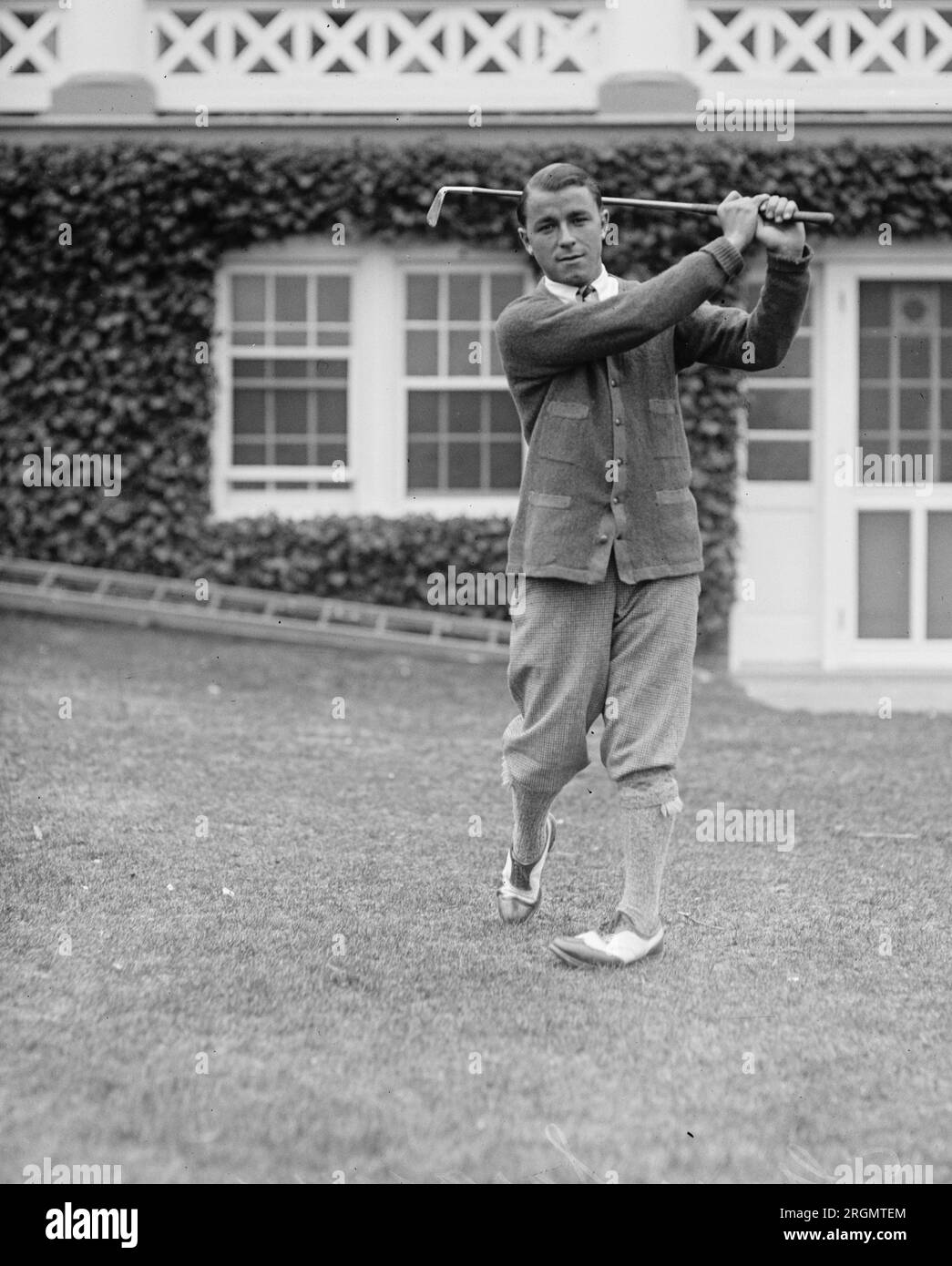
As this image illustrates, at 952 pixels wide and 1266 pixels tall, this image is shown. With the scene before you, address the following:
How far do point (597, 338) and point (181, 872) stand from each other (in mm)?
2106

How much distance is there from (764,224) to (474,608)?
24.4 ft

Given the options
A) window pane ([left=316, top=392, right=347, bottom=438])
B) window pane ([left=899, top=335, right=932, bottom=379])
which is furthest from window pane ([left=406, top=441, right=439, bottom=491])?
window pane ([left=899, top=335, right=932, bottom=379])

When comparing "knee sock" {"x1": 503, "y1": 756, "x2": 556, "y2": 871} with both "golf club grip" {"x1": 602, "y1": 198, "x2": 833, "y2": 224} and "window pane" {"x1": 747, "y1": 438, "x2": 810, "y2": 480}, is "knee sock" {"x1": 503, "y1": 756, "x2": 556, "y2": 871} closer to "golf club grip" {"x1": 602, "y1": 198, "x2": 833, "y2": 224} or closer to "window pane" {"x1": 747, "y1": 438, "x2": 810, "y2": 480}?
"golf club grip" {"x1": 602, "y1": 198, "x2": 833, "y2": 224}

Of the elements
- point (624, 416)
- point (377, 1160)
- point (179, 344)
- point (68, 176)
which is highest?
point (68, 176)

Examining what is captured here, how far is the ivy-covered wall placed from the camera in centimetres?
1080

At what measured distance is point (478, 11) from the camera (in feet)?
37.4

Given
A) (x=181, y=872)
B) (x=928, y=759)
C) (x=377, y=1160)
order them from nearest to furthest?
(x=377, y=1160) < (x=181, y=872) < (x=928, y=759)

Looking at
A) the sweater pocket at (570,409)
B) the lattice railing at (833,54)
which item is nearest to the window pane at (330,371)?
the lattice railing at (833,54)

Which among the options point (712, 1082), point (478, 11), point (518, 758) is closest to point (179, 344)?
point (478, 11)

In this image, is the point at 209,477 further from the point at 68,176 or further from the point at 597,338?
the point at 597,338

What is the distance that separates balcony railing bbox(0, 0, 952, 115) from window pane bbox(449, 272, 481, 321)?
110 cm

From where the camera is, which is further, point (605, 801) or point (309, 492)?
point (309, 492)

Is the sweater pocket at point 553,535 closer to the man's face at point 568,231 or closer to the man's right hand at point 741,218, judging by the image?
the man's face at point 568,231

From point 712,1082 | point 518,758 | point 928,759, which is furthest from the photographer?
point 928,759
